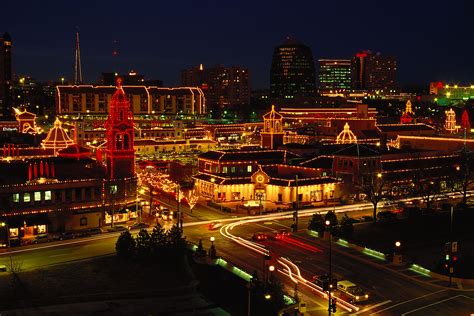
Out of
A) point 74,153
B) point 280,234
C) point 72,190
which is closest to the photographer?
point 280,234

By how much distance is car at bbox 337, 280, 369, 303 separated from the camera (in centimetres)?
3722

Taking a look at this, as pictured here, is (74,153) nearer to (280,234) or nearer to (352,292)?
(280,234)

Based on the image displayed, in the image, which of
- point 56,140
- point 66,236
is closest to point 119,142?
point 66,236

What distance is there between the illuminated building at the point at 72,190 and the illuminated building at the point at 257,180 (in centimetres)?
1410

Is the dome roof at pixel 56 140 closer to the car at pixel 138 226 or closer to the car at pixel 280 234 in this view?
the car at pixel 138 226

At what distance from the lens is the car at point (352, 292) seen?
37.2 meters

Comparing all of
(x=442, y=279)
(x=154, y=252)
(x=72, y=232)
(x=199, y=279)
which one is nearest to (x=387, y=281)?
(x=442, y=279)

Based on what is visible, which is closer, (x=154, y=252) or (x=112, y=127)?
(x=154, y=252)

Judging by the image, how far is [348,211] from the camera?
6562 centimetres

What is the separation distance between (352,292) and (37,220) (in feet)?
98.6

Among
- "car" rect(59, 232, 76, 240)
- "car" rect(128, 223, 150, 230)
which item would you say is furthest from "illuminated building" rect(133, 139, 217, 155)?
"car" rect(59, 232, 76, 240)

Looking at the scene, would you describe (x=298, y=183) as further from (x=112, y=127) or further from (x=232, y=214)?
(x=112, y=127)

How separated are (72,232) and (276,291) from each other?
1028 inches

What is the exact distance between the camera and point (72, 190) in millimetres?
57625
